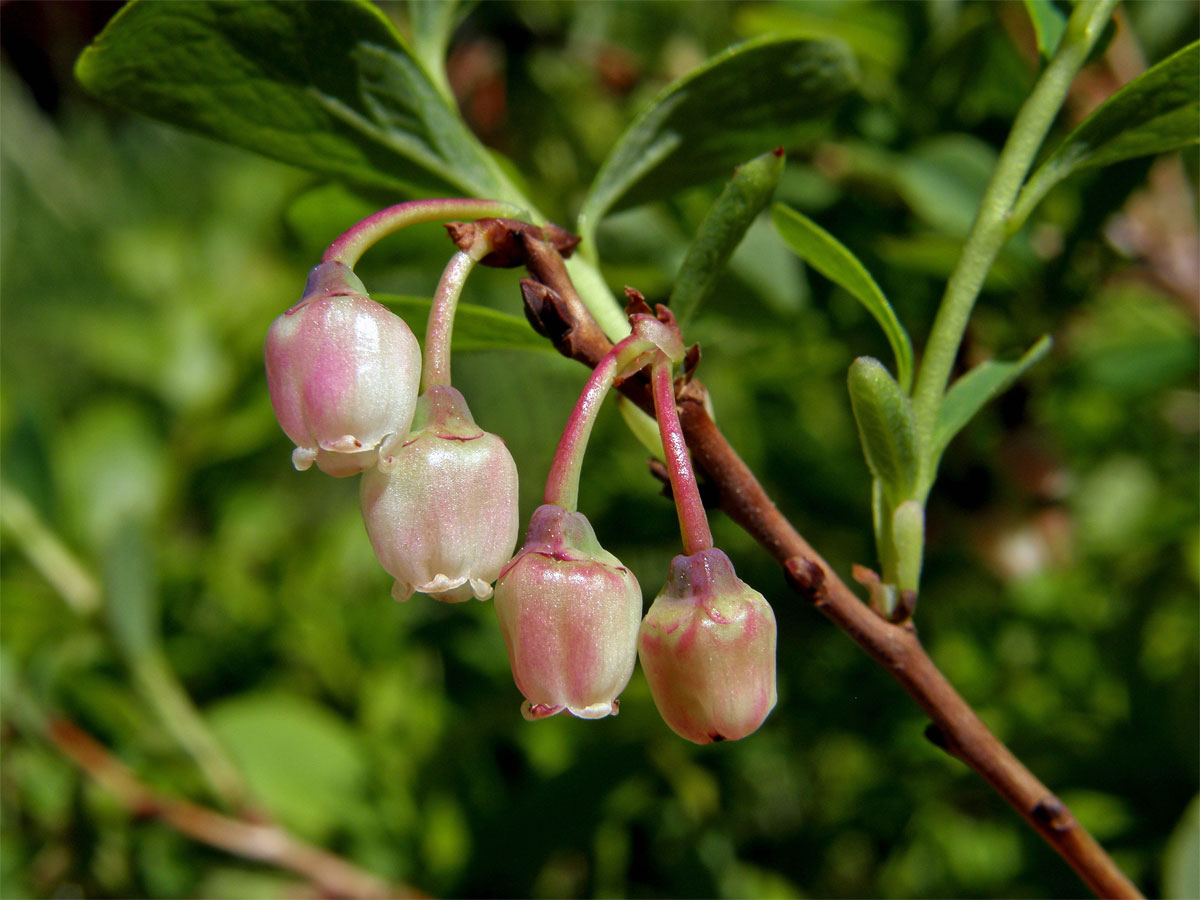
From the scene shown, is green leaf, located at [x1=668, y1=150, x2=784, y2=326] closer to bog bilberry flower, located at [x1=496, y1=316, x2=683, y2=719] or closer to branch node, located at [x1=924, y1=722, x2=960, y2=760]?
bog bilberry flower, located at [x1=496, y1=316, x2=683, y2=719]

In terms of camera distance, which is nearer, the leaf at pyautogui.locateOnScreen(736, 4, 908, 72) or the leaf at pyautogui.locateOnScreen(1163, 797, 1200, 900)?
the leaf at pyautogui.locateOnScreen(1163, 797, 1200, 900)

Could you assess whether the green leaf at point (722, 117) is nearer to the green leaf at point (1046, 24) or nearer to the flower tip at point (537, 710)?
the green leaf at point (1046, 24)

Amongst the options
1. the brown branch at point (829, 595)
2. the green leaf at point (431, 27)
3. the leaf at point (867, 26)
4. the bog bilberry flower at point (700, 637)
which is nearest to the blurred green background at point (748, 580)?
the leaf at point (867, 26)

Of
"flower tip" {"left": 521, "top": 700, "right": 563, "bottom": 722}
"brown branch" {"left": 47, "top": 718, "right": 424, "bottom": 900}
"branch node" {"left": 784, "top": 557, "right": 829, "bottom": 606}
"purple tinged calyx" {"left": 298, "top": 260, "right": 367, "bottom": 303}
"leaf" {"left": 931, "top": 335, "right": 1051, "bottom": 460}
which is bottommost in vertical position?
"brown branch" {"left": 47, "top": 718, "right": 424, "bottom": 900}

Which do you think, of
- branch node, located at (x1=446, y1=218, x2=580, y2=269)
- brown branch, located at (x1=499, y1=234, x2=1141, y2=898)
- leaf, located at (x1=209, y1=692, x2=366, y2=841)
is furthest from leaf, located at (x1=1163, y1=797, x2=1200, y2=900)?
leaf, located at (x1=209, y1=692, x2=366, y2=841)

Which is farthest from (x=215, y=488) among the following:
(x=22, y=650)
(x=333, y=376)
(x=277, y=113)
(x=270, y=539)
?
(x=333, y=376)

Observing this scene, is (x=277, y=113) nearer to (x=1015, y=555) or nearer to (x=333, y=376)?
(x=333, y=376)

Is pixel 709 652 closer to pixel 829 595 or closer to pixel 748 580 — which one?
pixel 829 595
